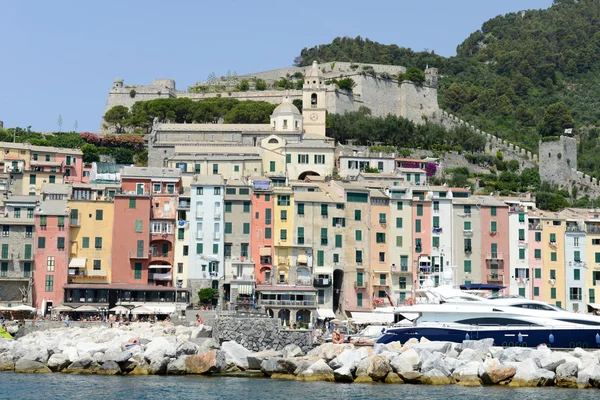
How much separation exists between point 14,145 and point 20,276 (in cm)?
2067

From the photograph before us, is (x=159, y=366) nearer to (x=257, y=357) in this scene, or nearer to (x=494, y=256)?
(x=257, y=357)

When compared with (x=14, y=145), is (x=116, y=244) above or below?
below

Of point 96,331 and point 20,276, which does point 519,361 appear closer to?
point 96,331

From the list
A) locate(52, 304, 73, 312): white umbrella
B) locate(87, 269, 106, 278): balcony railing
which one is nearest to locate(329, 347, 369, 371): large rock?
locate(52, 304, 73, 312): white umbrella

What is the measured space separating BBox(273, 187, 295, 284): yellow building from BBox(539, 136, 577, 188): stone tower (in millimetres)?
36783

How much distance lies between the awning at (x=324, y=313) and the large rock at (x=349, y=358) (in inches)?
593

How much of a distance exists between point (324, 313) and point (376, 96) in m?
53.2

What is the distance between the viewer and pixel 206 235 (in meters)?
65.1

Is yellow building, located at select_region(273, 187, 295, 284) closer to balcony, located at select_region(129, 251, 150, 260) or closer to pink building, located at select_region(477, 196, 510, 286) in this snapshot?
balcony, located at select_region(129, 251, 150, 260)

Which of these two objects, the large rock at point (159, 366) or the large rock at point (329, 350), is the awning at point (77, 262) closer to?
the large rock at point (159, 366)

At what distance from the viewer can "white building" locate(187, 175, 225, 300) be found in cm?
6444

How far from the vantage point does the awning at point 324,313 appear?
6228cm

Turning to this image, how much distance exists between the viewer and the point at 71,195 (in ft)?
217

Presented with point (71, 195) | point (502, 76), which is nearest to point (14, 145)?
point (71, 195)
